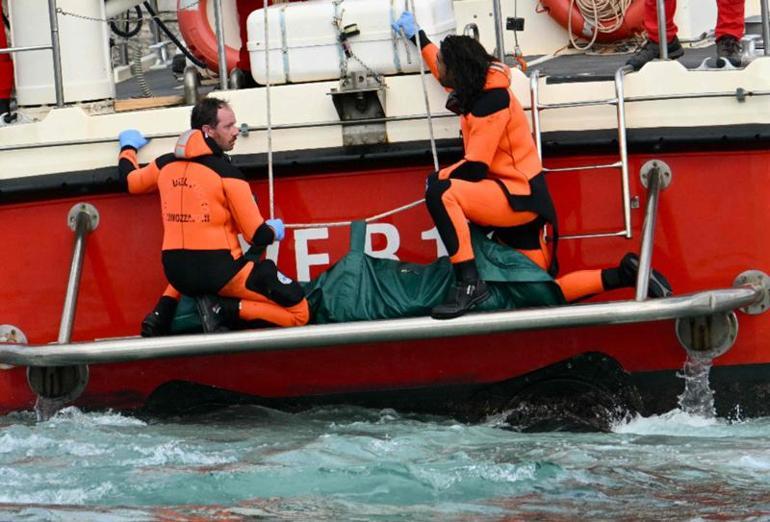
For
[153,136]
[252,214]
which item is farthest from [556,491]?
[153,136]

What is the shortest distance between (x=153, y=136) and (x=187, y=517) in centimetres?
180

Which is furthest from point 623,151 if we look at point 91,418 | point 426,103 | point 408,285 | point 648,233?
point 91,418

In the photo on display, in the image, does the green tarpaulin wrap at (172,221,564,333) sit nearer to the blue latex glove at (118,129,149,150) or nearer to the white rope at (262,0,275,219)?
the white rope at (262,0,275,219)

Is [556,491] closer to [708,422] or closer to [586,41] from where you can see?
[708,422]

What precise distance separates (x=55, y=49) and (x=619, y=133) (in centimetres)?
220

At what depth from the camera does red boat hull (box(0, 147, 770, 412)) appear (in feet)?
21.5

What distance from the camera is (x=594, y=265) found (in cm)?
661

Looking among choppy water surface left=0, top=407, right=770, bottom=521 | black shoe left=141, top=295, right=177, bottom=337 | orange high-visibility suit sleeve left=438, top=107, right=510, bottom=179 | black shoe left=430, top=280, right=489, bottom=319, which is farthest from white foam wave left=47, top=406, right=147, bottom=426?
orange high-visibility suit sleeve left=438, top=107, right=510, bottom=179

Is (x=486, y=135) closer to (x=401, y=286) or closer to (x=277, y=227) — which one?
(x=401, y=286)

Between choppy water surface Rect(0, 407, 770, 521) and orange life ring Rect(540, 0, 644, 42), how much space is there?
8.19 feet

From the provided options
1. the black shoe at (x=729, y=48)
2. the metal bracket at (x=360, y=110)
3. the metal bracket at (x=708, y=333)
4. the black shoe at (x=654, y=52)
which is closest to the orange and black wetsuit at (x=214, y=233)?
the metal bracket at (x=360, y=110)

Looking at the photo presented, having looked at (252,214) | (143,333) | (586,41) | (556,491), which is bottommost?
(556,491)

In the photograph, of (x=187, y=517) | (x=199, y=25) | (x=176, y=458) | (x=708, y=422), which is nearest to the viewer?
(x=187, y=517)

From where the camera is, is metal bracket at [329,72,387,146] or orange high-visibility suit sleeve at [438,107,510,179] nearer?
orange high-visibility suit sleeve at [438,107,510,179]
